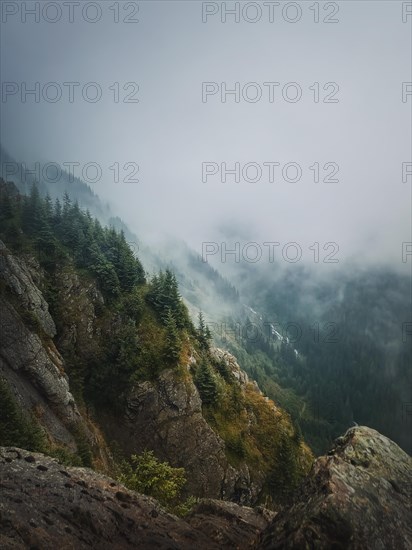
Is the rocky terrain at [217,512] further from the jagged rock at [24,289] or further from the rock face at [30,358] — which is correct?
the jagged rock at [24,289]

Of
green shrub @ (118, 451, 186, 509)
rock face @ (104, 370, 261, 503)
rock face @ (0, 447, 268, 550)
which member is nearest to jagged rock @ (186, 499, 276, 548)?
rock face @ (0, 447, 268, 550)

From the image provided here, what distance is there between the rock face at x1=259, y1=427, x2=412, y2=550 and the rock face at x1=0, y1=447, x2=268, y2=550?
3595 mm

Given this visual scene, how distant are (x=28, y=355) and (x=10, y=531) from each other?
3323cm

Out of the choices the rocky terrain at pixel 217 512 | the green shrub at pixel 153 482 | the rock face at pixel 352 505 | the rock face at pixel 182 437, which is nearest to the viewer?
the rock face at pixel 352 505

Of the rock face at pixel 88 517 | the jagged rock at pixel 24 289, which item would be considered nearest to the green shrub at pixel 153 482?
the rock face at pixel 88 517

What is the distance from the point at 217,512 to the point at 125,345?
38.8 metres

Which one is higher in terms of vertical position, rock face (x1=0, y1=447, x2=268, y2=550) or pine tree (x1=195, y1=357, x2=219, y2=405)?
rock face (x1=0, y1=447, x2=268, y2=550)

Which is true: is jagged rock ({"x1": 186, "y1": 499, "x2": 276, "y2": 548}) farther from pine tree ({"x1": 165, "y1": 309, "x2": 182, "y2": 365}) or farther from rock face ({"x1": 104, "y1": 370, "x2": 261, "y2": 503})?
pine tree ({"x1": 165, "y1": 309, "x2": 182, "y2": 365})

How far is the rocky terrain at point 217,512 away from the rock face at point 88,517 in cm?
5

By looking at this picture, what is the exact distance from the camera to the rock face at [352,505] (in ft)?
35.6

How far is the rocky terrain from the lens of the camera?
11.2 m

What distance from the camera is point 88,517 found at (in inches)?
674

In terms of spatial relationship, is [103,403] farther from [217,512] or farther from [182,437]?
[217,512]

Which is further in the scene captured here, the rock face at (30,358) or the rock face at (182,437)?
the rock face at (182,437)
